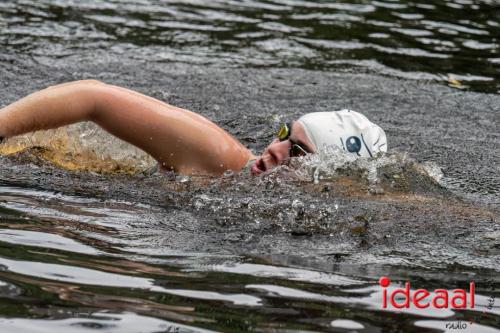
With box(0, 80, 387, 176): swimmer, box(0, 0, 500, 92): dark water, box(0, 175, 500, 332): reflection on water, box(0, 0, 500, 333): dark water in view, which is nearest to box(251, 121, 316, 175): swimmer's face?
box(0, 80, 387, 176): swimmer

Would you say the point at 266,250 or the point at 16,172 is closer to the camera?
the point at 266,250

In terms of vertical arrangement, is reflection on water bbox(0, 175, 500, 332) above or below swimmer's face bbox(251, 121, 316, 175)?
below

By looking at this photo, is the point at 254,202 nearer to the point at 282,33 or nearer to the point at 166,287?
the point at 166,287

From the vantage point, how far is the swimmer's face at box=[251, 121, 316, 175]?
19.7 ft

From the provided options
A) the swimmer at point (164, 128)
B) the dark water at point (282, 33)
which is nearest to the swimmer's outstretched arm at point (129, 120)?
the swimmer at point (164, 128)

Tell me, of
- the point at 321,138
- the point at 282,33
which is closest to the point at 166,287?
the point at 321,138

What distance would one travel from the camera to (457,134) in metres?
8.23

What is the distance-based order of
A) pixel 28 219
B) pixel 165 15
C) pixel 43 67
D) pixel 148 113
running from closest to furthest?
Result: pixel 28 219 < pixel 148 113 < pixel 43 67 < pixel 165 15

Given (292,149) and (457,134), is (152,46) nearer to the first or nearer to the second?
(457,134)

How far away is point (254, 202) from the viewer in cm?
566

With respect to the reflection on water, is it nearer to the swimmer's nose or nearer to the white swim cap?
the swimmer's nose

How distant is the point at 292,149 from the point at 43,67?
172 inches

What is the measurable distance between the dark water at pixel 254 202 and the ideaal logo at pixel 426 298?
61mm

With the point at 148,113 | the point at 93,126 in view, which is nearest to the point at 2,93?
the point at 93,126
